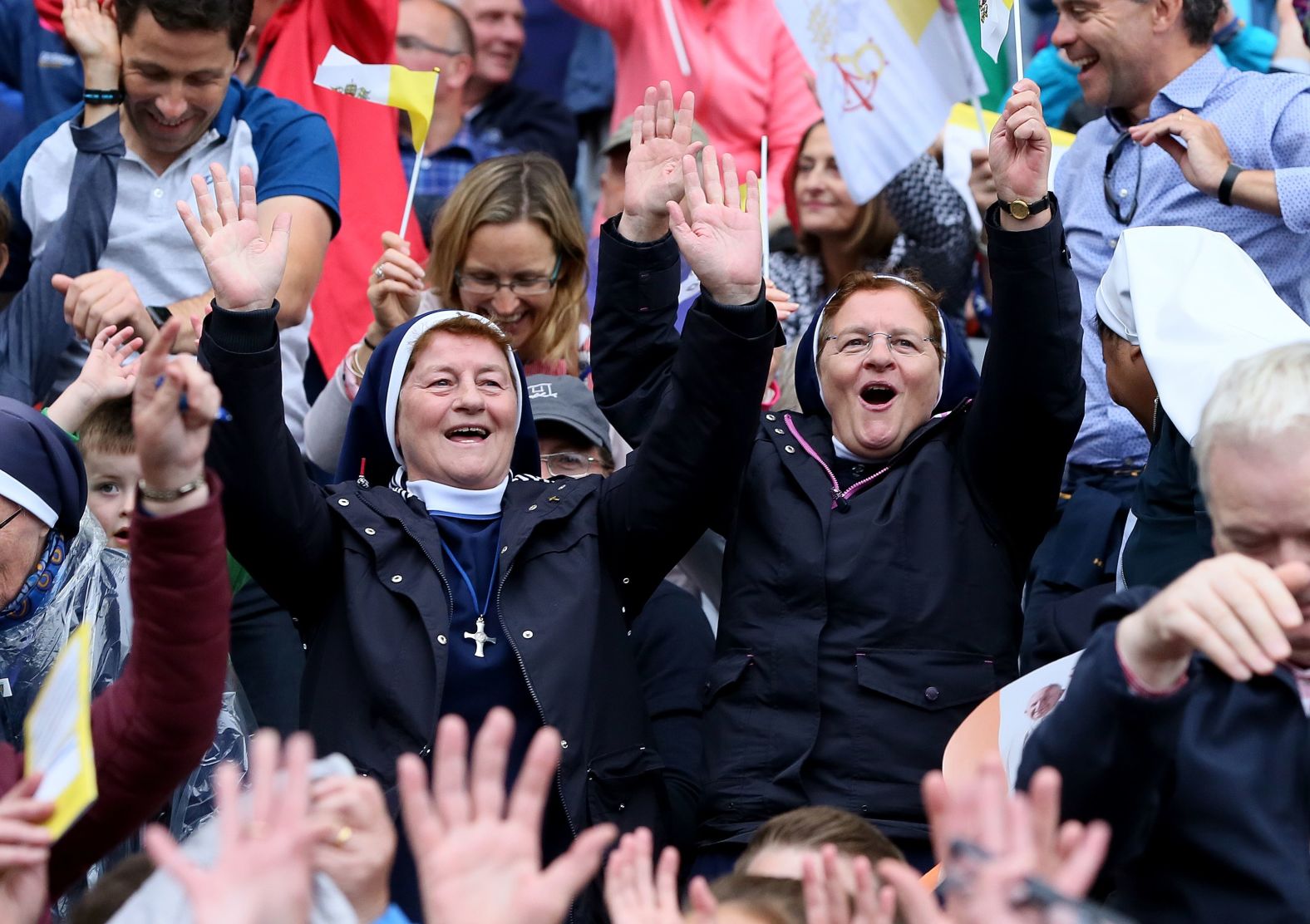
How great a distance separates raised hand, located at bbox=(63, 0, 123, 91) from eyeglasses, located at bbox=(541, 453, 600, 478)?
1647 millimetres

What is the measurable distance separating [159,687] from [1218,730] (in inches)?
61.6

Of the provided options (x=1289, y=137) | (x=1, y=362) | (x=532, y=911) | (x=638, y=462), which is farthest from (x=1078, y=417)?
(x=1, y=362)

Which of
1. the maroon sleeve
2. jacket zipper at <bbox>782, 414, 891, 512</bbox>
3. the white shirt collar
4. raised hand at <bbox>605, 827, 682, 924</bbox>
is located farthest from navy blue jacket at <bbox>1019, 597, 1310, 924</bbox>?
the white shirt collar

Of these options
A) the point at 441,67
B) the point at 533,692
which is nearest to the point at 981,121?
the point at 441,67

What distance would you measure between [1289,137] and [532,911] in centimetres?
347

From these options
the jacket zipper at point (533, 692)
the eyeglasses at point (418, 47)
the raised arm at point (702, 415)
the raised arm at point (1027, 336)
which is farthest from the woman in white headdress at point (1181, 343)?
the eyeglasses at point (418, 47)

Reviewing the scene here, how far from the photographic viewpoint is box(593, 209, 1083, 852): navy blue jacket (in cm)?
382

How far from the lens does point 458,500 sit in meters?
3.96

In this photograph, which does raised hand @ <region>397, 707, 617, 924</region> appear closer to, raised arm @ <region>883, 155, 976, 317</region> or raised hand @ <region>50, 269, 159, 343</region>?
raised hand @ <region>50, 269, 159, 343</region>

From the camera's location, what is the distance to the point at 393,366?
13.8 ft

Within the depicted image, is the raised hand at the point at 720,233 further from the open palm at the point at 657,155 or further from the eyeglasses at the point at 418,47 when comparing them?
the eyeglasses at the point at 418,47

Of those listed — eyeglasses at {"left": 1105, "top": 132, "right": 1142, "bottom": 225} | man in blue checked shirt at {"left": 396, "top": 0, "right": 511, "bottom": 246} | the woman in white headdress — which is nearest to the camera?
the woman in white headdress

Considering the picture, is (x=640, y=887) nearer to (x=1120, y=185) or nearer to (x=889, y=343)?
(x=889, y=343)

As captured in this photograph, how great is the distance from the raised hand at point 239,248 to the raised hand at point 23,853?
1.42 meters
